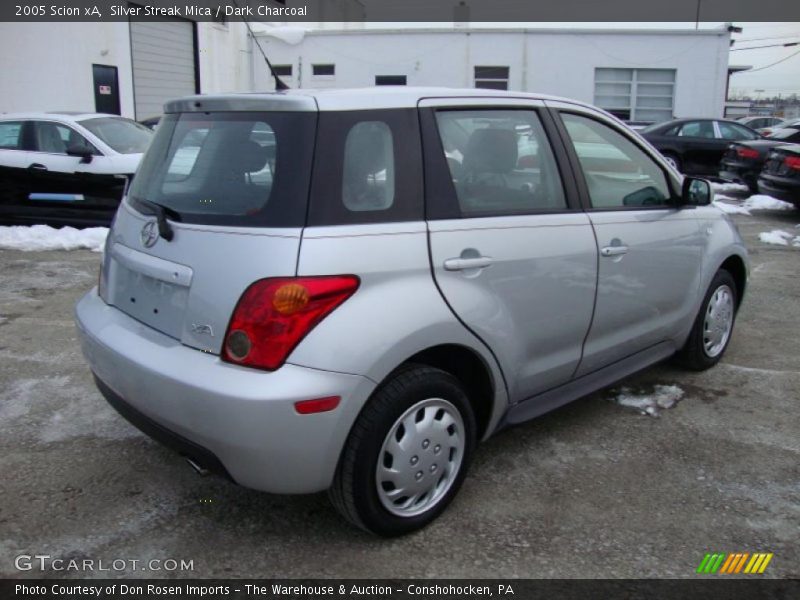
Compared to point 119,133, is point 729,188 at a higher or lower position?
lower

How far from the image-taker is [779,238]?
9328 mm

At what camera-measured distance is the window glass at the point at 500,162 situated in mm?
3018

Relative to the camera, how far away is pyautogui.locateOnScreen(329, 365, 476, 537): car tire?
2629 mm

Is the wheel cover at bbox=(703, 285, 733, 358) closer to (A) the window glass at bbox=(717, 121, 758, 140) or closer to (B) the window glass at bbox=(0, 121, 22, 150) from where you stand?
(B) the window glass at bbox=(0, 121, 22, 150)

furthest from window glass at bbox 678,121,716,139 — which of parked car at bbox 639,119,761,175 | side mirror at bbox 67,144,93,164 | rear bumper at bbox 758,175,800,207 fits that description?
side mirror at bbox 67,144,93,164

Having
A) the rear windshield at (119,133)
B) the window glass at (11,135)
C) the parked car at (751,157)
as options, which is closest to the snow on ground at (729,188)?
the parked car at (751,157)

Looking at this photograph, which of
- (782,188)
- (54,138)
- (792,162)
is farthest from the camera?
(782,188)

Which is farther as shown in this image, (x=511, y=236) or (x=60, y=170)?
(x=60, y=170)

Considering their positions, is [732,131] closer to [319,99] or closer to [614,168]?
[614,168]

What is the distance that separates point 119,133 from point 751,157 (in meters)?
10.5

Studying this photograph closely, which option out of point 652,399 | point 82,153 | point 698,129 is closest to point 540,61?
point 698,129

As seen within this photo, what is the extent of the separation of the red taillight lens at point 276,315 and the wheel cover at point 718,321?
2898 mm

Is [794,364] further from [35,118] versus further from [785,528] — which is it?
[35,118]

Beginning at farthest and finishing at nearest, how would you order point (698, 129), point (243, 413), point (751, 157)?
point (698, 129) < point (751, 157) < point (243, 413)
